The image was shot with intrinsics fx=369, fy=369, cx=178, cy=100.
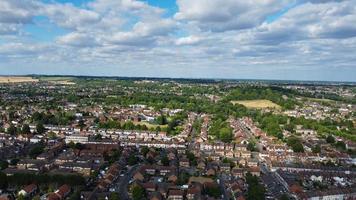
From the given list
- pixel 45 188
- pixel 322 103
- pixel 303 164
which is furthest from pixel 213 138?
pixel 322 103

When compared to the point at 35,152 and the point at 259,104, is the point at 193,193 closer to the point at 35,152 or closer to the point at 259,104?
the point at 35,152

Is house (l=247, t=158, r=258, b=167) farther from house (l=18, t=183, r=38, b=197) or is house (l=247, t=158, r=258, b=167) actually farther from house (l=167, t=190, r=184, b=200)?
house (l=18, t=183, r=38, b=197)

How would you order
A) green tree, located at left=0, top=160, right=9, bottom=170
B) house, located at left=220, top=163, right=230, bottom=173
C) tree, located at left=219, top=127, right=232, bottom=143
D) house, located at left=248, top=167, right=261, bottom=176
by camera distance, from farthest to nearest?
tree, located at left=219, top=127, right=232, bottom=143
house, located at left=220, top=163, right=230, bottom=173
house, located at left=248, top=167, right=261, bottom=176
green tree, located at left=0, top=160, right=9, bottom=170

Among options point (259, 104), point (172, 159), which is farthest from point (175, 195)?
point (259, 104)

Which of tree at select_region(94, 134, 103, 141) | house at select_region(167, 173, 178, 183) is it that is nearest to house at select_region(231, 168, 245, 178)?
house at select_region(167, 173, 178, 183)

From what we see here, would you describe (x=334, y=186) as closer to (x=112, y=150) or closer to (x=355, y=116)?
(x=112, y=150)

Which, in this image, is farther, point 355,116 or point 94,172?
point 355,116

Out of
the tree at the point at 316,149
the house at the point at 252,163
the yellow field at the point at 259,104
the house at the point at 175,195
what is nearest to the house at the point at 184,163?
the house at the point at 252,163
